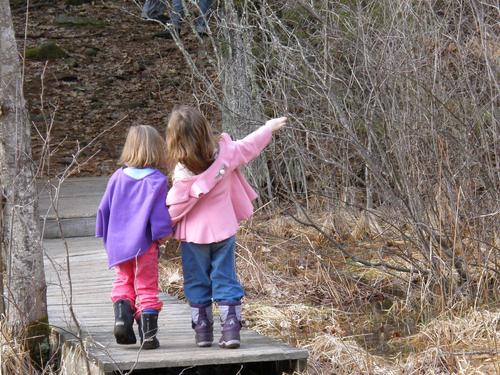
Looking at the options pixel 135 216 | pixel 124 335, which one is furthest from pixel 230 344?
pixel 135 216

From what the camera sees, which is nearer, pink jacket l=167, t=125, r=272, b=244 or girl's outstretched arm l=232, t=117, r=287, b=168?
pink jacket l=167, t=125, r=272, b=244

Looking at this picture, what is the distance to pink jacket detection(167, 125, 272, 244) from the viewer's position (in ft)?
19.7

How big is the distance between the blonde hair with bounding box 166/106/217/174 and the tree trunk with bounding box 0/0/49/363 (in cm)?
94

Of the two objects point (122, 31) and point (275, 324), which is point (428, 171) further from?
point (122, 31)

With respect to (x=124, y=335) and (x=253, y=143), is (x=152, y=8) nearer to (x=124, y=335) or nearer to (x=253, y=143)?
(x=253, y=143)

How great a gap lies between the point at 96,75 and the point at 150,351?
Answer: 1255cm

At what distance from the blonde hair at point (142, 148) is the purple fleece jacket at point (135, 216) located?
3.0 inches

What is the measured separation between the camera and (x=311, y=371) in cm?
641

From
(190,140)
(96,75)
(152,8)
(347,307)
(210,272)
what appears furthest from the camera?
(96,75)

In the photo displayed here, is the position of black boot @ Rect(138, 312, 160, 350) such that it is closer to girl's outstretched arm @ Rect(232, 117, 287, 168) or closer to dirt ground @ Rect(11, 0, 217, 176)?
girl's outstretched arm @ Rect(232, 117, 287, 168)

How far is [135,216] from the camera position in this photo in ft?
19.9

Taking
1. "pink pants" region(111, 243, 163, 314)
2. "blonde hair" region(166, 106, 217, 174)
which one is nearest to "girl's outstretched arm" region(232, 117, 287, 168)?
"blonde hair" region(166, 106, 217, 174)

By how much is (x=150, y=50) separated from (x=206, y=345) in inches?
529

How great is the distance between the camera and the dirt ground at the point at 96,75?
51.3 feet
